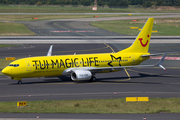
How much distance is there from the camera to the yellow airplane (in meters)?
38.9

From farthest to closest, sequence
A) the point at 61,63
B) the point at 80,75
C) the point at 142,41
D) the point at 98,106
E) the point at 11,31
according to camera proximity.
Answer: the point at 11,31 → the point at 142,41 → the point at 61,63 → the point at 80,75 → the point at 98,106

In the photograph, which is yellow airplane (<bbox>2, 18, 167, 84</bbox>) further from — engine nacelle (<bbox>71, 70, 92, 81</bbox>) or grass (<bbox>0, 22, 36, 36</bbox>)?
grass (<bbox>0, 22, 36, 36</bbox>)

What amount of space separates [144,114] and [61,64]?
18.0 meters

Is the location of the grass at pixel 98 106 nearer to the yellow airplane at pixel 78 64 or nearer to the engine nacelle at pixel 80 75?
the engine nacelle at pixel 80 75

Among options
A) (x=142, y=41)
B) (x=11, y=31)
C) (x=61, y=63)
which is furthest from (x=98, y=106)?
(x=11, y=31)

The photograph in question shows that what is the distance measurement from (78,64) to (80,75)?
248 cm

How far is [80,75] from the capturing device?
130 feet

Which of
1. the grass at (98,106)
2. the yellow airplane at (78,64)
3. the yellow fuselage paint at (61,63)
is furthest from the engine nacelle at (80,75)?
the grass at (98,106)

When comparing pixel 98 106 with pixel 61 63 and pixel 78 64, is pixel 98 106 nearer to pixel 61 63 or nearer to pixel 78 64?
pixel 61 63

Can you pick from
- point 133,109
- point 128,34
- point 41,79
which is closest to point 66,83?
point 41,79

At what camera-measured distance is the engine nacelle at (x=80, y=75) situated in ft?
130

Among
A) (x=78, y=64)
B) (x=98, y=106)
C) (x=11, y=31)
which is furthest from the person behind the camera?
(x=11, y=31)

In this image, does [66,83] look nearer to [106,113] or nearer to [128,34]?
[106,113]

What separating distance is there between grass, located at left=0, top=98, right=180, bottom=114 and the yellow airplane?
9.12 metres
